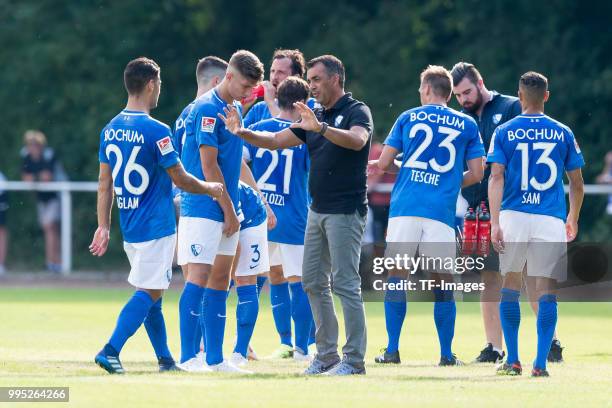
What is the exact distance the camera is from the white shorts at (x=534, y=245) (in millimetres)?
9531

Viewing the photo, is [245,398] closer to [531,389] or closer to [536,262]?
[531,389]

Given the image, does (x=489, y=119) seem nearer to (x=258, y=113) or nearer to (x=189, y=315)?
(x=258, y=113)

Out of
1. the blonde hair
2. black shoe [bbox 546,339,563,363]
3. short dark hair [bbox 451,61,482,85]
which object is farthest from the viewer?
the blonde hair

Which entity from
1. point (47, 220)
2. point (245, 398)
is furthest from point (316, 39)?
point (245, 398)

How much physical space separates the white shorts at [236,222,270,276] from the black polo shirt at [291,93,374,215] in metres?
1.00

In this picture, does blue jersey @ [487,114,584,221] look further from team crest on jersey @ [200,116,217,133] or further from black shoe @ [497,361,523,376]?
team crest on jersey @ [200,116,217,133]

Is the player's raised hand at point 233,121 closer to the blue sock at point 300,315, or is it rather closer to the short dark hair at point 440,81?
the short dark hair at point 440,81

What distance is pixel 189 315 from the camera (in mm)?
9352

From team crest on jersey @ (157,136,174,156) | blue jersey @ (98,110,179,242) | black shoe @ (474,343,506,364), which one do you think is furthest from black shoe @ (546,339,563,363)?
team crest on jersey @ (157,136,174,156)

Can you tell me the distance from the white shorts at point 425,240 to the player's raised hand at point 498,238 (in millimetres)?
666

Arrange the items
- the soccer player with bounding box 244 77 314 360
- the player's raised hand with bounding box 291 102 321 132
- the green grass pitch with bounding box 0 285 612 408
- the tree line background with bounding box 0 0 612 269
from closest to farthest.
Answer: the green grass pitch with bounding box 0 285 612 408 → the player's raised hand with bounding box 291 102 321 132 → the soccer player with bounding box 244 77 314 360 → the tree line background with bounding box 0 0 612 269

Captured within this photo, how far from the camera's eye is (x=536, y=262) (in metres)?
9.55

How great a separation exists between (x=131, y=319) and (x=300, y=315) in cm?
220

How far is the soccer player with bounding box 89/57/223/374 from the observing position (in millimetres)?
9102
